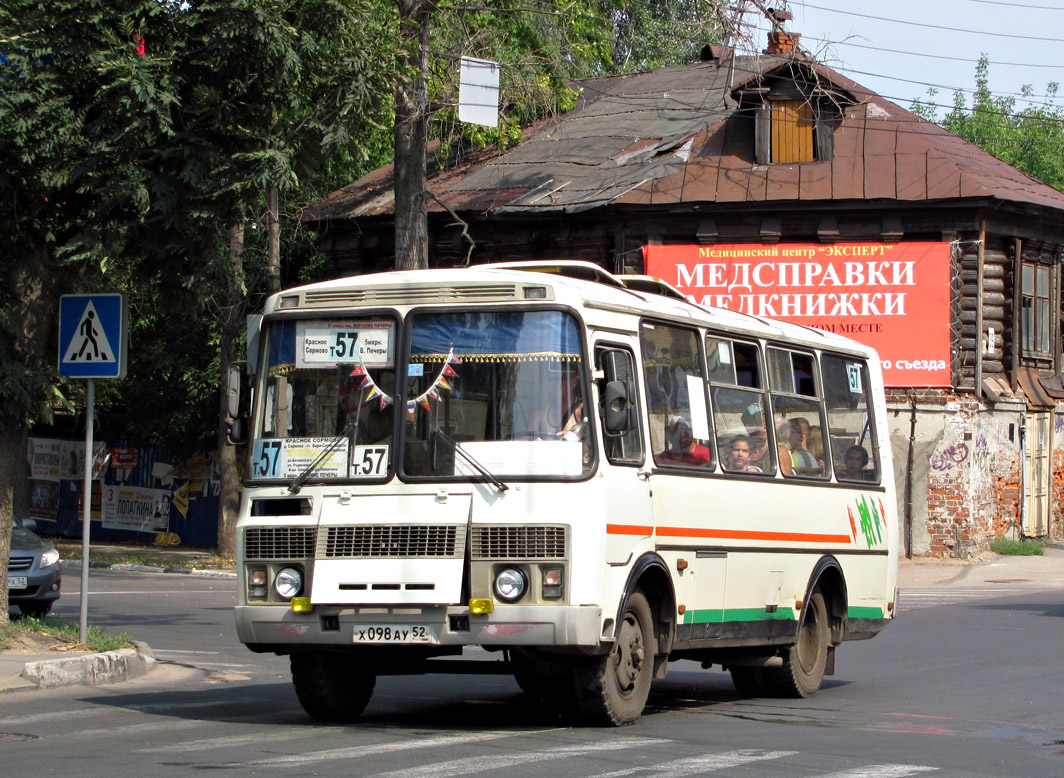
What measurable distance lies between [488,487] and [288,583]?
1.42 metres

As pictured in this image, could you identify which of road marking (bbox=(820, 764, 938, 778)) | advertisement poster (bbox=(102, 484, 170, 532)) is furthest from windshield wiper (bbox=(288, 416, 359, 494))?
advertisement poster (bbox=(102, 484, 170, 532))

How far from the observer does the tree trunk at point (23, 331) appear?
1214cm

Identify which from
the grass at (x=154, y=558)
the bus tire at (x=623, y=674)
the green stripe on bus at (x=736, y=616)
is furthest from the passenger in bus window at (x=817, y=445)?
the grass at (x=154, y=558)

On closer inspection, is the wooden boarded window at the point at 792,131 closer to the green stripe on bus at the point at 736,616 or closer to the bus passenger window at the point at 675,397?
the green stripe on bus at the point at 736,616

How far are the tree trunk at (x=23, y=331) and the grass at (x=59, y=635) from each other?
0.59 ft

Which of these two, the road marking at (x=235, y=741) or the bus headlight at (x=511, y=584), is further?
the bus headlight at (x=511, y=584)

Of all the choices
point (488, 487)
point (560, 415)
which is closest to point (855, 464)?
point (560, 415)

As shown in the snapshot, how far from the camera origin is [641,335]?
9.43 m

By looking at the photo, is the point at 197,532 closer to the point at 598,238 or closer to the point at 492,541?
the point at 598,238

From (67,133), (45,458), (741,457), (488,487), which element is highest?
(67,133)

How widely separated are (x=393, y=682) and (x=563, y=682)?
7.85 feet

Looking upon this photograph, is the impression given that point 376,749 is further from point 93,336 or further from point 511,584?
point 93,336

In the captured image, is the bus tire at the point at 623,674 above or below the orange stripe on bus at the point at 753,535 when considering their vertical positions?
below

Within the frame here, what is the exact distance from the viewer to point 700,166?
3064 cm
